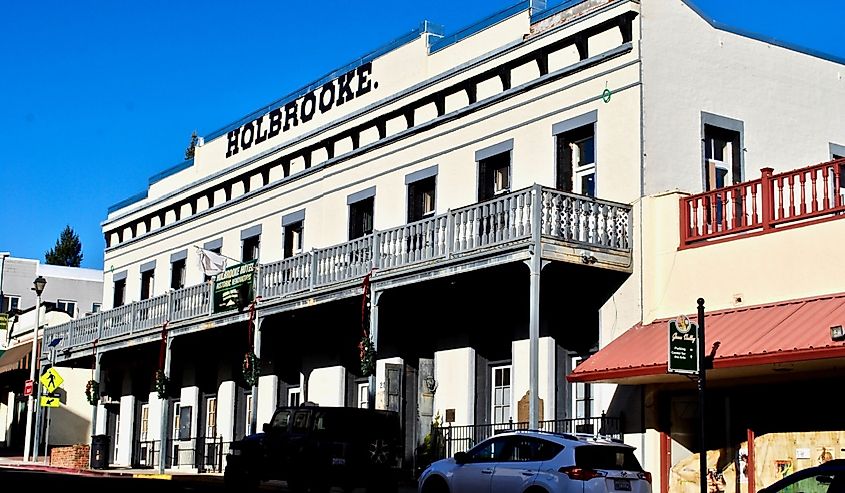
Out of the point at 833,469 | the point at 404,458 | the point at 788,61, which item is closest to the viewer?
the point at 833,469

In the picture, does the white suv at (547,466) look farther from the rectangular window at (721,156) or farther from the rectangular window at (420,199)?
the rectangular window at (420,199)

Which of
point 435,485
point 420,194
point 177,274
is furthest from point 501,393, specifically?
point 177,274

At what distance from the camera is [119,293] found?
4506 cm

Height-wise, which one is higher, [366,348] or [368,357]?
[366,348]

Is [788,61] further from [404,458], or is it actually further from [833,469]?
[833,469]

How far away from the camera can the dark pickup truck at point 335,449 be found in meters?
21.8

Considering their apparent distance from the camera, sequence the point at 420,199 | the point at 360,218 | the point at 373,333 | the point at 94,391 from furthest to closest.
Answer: the point at 94,391, the point at 360,218, the point at 420,199, the point at 373,333

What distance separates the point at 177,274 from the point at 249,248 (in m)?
5.23

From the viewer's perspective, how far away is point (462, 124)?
27422 mm

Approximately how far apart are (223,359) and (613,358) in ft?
58.7

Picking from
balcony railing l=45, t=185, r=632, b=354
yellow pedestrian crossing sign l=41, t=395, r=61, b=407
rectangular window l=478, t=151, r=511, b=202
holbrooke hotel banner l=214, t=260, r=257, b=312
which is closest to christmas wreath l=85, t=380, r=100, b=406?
yellow pedestrian crossing sign l=41, t=395, r=61, b=407

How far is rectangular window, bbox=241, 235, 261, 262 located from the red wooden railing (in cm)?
1686

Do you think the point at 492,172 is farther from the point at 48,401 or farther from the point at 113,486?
the point at 48,401

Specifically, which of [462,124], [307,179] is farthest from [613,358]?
[307,179]
